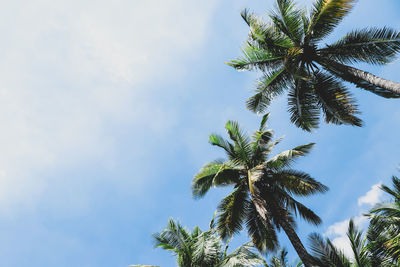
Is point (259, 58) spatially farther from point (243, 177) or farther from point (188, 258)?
point (188, 258)

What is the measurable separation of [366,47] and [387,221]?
7.65m

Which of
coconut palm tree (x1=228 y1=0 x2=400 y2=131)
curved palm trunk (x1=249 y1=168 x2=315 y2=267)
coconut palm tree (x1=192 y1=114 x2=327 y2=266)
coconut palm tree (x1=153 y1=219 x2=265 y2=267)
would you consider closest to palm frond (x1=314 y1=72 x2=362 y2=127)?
coconut palm tree (x1=228 y1=0 x2=400 y2=131)

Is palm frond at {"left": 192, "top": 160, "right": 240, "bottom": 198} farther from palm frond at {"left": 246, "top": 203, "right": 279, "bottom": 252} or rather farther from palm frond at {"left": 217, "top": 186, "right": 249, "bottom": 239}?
palm frond at {"left": 246, "top": 203, "right": 279, "bottom": 252}

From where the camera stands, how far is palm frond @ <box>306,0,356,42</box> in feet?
34.0

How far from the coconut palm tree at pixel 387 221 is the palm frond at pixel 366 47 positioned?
5.37 meters

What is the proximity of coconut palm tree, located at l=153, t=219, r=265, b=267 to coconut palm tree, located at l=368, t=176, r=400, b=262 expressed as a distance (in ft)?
16.9

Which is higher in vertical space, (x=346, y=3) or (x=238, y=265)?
(x=346, y=3)

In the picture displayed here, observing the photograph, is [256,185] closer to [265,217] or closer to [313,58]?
[265,217]

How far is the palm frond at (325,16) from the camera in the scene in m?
10.4

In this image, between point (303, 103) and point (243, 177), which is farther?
point (243, 177)

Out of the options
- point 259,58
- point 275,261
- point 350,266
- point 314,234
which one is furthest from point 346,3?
point 275,261


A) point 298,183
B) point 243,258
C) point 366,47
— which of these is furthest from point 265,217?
point 366,47

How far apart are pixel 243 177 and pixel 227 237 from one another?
300 centimetres

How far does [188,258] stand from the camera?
40.3ft
